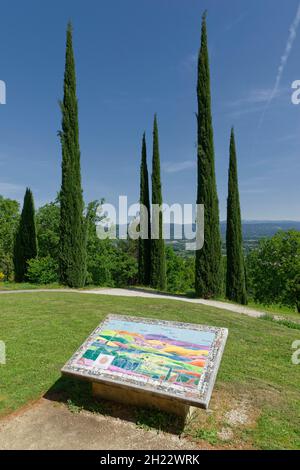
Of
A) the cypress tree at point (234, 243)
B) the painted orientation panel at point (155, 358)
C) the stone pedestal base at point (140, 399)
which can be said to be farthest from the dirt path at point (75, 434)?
the cypress tree at point (234, 243)

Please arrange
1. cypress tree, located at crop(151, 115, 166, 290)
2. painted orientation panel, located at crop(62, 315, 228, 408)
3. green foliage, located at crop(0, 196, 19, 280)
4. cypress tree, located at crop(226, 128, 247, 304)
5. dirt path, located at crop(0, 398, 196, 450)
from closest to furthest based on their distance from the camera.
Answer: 1. dirt path, located at crop(0, 398, 196, 450)
2. painted orientation panel, located at crop(62, 315, 228, 408)
3. cypress tree, located at crop(226, 128, 247, 304)
4. cypress tree, located at crop(151, 115, 166, 290)
5. green foliage, located at crop(0, 196, 19, 280)

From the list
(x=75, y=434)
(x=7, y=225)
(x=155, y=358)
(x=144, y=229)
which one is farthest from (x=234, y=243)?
(x=7, y=225)

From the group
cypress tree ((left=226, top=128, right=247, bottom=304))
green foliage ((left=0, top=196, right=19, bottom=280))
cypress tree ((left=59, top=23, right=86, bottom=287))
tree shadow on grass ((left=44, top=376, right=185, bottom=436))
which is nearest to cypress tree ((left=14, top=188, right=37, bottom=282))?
cypress tree ((left=59, top=23, right=86, bottom=287))

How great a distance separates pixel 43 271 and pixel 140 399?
45.7 ft

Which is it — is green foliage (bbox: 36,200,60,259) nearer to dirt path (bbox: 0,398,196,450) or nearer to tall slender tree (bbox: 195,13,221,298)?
tall slender tree (bbox: 195,13,221,298)

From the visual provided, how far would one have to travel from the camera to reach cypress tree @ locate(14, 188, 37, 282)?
1955cm

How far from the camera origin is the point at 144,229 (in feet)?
68.3

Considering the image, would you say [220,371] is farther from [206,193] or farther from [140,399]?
[206,193]

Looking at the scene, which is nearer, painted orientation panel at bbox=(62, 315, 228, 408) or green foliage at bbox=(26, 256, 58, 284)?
painted orientation panel at bbox=(62, 315, 228, 408)

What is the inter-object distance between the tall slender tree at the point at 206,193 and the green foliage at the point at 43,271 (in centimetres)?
835

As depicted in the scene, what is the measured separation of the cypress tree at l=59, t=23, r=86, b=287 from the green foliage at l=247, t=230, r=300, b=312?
1445 centimetres

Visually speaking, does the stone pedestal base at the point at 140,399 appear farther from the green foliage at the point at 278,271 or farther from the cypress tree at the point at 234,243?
the green foliage at the point at 278,271
